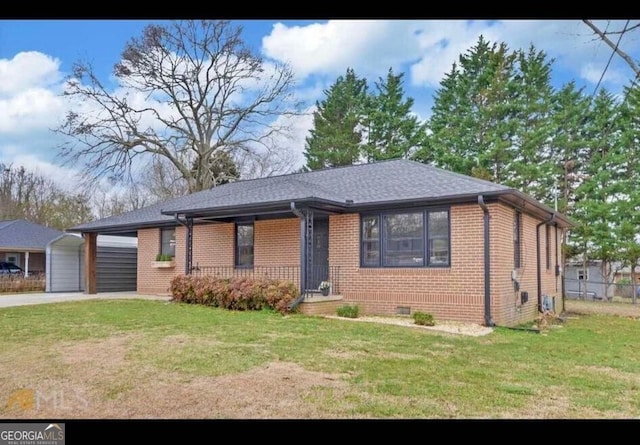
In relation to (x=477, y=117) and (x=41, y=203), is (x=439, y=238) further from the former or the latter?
(x=41, y=203)

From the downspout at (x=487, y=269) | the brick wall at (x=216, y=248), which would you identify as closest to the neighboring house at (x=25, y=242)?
the brick wall at (x=216, y=248)

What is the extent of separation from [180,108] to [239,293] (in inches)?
696

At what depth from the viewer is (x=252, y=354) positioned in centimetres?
607

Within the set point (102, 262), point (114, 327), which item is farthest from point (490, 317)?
point (102, 262)

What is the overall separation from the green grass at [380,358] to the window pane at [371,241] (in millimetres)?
2274

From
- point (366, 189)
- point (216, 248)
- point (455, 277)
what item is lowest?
point (455, 277)

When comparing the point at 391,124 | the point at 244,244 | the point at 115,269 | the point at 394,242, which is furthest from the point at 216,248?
the point at 391,124

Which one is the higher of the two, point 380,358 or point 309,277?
point 309,277

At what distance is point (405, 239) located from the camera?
10.9 meters

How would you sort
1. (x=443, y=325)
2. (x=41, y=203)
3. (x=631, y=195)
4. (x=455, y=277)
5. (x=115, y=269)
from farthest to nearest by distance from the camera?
(x=41, y=203) → (x=631, y=195) → (x=115, y=269) → (x=455, y=277) → (x=443, y=325)

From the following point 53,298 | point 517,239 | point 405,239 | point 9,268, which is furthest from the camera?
point 9,268

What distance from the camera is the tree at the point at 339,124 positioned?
2736 cm

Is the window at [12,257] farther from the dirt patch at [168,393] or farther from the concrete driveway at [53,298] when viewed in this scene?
the dirt patch at [168,393]

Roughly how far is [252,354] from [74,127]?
22.1m
